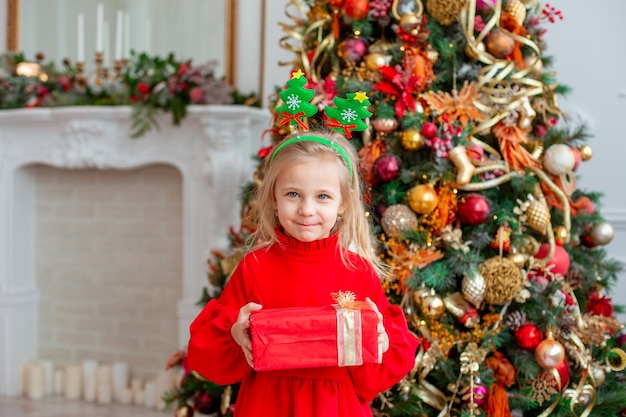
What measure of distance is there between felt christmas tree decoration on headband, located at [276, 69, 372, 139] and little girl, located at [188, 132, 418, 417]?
3cm

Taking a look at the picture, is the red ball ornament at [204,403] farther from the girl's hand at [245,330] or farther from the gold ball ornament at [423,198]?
the girl's hand at [245,330]

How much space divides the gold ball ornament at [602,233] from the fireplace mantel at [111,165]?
145cm

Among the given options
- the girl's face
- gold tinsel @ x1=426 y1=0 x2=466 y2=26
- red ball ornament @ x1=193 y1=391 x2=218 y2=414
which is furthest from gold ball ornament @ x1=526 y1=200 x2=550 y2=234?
red ball ornament @ x1=193 y1=391 x2=218 y2=414

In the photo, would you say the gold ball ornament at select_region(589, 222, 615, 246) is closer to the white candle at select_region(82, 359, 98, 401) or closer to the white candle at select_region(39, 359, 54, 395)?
the white candle at select_region(82, 359, 98, 401)

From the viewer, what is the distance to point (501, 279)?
193cm

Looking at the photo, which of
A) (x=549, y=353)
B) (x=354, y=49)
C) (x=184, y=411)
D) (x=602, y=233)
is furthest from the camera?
(x=184, y=411)

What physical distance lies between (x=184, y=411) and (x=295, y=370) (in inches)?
43.5

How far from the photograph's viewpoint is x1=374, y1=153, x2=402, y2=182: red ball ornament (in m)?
1.99

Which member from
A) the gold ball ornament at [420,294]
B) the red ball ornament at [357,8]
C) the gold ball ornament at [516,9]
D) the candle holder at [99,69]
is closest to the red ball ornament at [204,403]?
A: the gold ball ornament at [420,294]

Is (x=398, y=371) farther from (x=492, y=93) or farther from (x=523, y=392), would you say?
(x=492, y=93)

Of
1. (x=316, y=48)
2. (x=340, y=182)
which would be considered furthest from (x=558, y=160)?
(x=340, y=182)

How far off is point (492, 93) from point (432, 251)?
Answer: 0.46 metres

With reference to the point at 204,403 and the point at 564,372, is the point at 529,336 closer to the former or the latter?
the point at 564,372

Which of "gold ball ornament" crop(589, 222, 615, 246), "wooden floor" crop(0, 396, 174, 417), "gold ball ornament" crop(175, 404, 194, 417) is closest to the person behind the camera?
"gold ball ornament" crop(589, 222, 615, 246)
